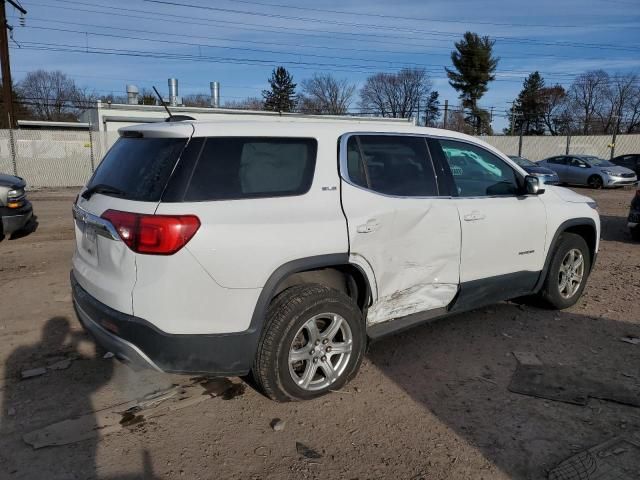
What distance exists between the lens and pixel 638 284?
20.2 ft

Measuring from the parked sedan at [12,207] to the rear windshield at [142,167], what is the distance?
535cm

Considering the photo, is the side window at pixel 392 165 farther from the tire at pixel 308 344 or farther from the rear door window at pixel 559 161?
the rear door window at pixel 559 161

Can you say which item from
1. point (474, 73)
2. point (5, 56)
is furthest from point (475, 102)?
point (5, 56)

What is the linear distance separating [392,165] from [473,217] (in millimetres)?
851

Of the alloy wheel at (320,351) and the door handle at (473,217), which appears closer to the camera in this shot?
the alloy wheel at (320,351)

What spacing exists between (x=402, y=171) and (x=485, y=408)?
1767 mm

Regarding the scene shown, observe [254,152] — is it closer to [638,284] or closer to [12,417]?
[12,417]

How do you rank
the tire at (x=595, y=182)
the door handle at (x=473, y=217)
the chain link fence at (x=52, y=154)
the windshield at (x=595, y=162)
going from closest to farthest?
1. the door handle at (x=473, y=217)
2. the chain link fence at (x=52, y=154)
3. the tire at (x=595, y=182)
4. the windshield at (x=595, y=162)

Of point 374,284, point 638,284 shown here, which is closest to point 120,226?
point 374,284

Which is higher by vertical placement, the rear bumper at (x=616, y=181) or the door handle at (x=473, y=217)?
the door handle at (x=473, y=217)

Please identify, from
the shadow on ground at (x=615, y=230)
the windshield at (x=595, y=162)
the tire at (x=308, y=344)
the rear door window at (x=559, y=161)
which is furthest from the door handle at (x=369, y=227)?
the rear door window at (x=559, y=161)

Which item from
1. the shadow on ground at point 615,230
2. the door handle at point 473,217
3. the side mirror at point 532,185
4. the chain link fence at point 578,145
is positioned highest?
the chain link fence at point 578,145

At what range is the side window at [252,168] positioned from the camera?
2867 millimetres

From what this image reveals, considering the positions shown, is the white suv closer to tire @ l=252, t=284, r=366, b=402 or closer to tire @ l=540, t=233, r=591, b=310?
tire @ l=252, t=284, r=366, b=402
